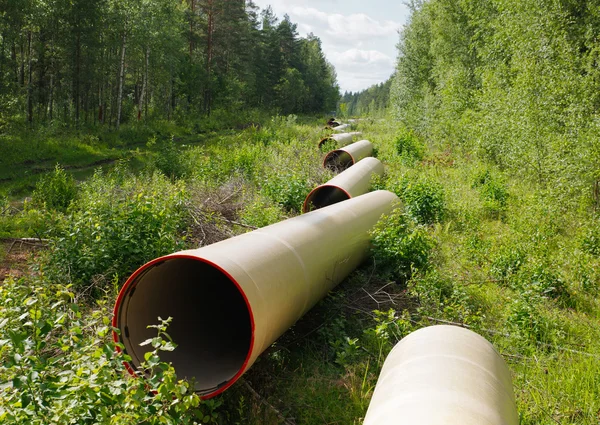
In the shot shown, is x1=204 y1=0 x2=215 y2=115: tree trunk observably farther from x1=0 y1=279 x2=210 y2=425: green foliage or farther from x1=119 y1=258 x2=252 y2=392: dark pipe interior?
x1=0 y1=279 x2=210 y2=425: green foliage

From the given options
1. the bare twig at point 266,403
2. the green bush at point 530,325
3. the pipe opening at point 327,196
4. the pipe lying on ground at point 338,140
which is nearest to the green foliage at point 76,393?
the bare twig at point 266,403

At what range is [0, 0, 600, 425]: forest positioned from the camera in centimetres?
297

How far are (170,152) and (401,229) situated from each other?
751cm

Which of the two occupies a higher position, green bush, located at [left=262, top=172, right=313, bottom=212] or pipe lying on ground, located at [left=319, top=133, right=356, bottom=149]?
pipe lying on ground, located at [left=319, top=133, right=356, bottom=149]

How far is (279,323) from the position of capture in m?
3.57

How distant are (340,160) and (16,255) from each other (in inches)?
405

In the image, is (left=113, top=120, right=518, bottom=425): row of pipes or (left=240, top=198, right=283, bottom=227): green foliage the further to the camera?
(left=240, top=198, right=283, bottom=227): green foliage

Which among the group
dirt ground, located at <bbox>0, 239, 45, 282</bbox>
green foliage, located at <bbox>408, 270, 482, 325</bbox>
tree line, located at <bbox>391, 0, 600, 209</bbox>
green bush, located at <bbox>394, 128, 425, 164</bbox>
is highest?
tree line, located at <bbox>391, 0, 600, 209</bbox>

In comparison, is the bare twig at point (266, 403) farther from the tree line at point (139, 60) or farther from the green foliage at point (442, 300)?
the tree line at point (139, 60)

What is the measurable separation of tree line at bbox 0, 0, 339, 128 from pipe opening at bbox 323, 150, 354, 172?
38.5ft

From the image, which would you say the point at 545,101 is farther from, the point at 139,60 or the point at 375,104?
the point at 375,104

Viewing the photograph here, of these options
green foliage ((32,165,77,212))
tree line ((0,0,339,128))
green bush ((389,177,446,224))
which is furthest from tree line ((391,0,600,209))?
tree line ((0,0,339,128))

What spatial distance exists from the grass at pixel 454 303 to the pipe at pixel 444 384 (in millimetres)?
1009

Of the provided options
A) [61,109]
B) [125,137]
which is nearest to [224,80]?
[61,109]
